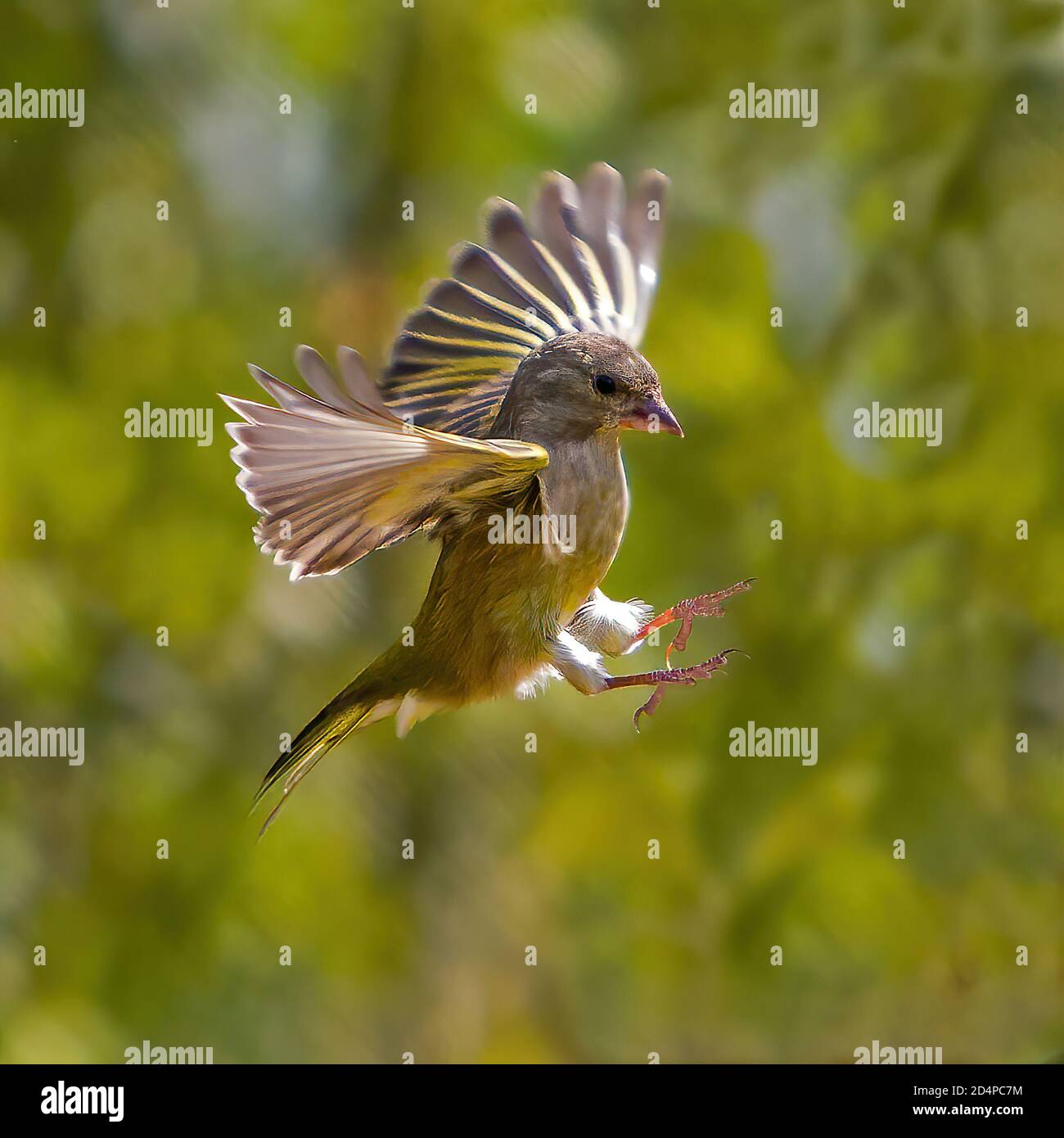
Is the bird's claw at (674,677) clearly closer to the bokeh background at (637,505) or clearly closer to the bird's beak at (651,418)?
the bird's beak at (651,418)

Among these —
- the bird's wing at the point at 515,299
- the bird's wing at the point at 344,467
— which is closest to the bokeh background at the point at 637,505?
the bird's wing at the point at 515,299

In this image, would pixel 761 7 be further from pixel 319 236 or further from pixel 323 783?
pixel 323 783

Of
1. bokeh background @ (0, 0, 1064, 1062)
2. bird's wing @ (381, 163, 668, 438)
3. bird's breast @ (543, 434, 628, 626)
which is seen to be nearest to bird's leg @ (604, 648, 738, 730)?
bird's breast @ (543, 434, 628, 626)

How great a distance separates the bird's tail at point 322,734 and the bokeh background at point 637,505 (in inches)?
57.7

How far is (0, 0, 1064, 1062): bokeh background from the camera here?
3127mm

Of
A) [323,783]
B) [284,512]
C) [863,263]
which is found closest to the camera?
[284,512]

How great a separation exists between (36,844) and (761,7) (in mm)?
2593

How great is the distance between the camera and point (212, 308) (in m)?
3.25

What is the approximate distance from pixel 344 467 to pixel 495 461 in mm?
137

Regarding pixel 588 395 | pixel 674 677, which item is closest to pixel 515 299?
pixel 588 395

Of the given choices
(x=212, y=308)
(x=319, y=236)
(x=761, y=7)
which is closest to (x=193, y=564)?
(x=212, y=308)

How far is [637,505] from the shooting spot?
122 inches

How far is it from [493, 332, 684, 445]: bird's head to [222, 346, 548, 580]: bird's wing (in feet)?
0.31

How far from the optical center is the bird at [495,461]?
1236mm
